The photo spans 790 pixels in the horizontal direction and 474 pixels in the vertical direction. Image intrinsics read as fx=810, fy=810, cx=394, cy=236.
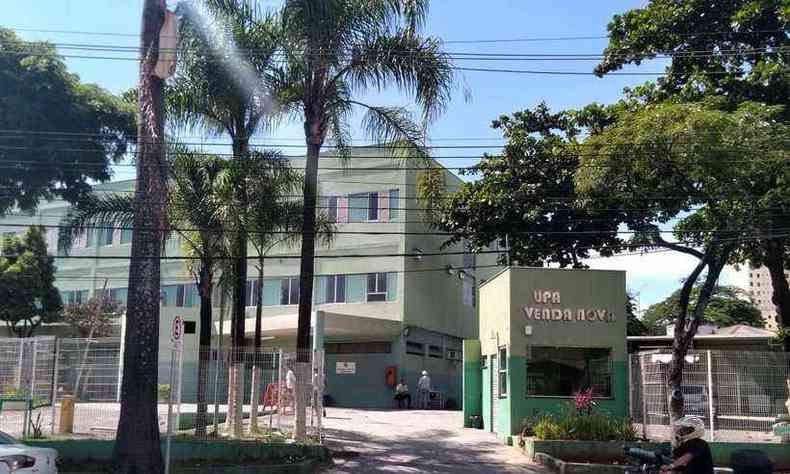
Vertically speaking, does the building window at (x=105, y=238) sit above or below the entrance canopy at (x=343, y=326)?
above

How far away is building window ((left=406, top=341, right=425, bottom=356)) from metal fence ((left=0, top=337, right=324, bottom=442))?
18.3m

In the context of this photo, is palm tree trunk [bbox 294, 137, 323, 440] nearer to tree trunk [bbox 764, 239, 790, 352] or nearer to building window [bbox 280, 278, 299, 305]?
tree trunk [bbox 764, 239, 790, 352]

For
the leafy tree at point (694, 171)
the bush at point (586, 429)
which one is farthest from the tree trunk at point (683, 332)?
the bush at point (586, 429)

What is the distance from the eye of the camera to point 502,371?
2119 centimetres

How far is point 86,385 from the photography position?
1688cm

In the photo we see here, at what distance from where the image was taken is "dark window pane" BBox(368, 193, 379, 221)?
37281mm

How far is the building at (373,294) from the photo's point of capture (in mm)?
35469

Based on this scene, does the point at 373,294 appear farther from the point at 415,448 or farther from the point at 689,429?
the point at 689,429

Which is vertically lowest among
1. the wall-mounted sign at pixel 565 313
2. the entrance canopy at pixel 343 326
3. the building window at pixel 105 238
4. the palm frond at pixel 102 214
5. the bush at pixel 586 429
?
the bush at pixel 586 429

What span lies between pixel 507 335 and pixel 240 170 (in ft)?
25.3

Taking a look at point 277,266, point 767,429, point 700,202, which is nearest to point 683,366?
point 767,429

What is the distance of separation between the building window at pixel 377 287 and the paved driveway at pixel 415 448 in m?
10.5

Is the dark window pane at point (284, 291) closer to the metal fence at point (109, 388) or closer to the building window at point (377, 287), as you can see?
the building window at point (377, 287)

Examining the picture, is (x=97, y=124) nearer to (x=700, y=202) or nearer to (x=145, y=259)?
(x=145, y=259)
